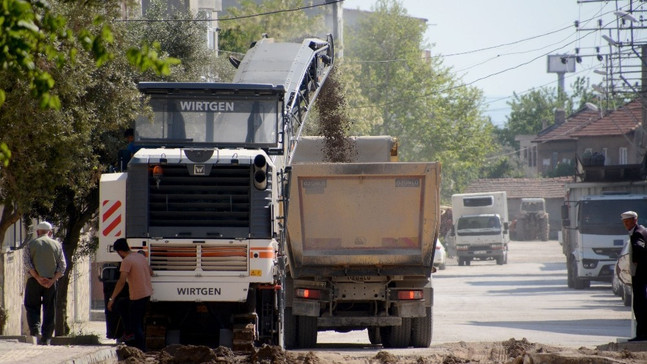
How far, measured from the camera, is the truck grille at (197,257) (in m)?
13.8

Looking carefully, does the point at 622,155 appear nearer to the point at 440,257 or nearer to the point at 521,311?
the point at 440,257

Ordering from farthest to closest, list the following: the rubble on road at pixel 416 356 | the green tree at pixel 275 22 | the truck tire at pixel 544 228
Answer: the truck tire at pixel 544 228
the green tree at pixel 275 22
the rubble on road at pixel 416 356

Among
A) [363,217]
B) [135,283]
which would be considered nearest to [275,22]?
[363,217]

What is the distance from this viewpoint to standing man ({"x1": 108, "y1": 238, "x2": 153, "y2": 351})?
13492mm

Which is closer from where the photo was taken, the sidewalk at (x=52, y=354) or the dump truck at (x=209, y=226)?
the sidewalk at (x=52, y=354)

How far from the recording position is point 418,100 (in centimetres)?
7875

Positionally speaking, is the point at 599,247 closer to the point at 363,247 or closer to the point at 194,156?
the point at 363,247

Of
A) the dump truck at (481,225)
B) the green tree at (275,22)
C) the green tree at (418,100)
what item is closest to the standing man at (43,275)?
the green tree at (275,22)

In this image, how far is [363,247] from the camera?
1644 centimetres

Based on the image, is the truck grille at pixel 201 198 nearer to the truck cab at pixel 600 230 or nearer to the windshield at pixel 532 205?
the truck cab at pixel 600 230

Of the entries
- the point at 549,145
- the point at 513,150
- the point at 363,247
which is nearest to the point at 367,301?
the point at 363,247

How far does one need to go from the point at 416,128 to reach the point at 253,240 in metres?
65.6

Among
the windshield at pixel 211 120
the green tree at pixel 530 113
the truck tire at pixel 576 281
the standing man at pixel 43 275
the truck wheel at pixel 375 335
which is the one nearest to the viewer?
the windshield at pixel 211 120

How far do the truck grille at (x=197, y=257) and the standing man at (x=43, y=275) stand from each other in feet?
10.4
